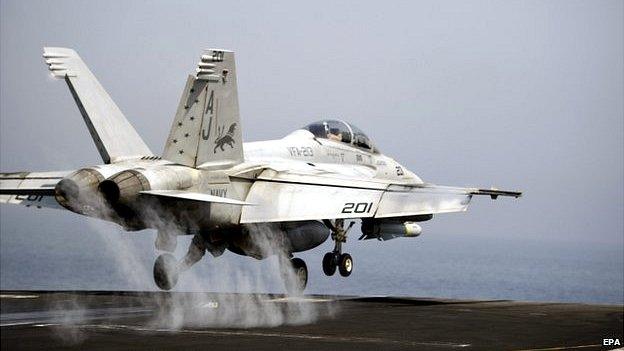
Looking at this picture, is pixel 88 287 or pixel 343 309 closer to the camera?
pixel 343 309

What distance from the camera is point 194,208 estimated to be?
23.7 m

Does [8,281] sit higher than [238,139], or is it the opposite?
[238,139]

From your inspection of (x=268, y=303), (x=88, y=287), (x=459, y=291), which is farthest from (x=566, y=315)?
(x=459, y=291)

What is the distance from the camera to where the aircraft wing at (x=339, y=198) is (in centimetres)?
2566

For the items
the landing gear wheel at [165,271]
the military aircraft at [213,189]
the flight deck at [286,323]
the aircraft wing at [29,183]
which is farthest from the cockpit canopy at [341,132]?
the aircraft wing at [29,183]

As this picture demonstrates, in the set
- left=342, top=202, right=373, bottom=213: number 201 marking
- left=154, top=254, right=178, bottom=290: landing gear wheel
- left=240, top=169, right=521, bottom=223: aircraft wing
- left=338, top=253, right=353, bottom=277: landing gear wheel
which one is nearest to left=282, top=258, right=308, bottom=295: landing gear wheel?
left=338, top=253, right=353, bottom=277: landing gear wheel

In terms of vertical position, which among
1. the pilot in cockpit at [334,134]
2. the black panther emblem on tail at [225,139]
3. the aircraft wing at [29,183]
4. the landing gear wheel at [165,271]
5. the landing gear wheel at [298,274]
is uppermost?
the black panther emblem on tail at [225,139]

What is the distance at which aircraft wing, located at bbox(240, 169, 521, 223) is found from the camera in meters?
25.7

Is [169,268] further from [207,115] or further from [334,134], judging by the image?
[334,134]

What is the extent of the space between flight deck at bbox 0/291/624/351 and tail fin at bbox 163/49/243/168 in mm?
3497

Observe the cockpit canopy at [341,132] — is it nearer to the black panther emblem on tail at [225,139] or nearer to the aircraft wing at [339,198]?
the aircraft wing at [339,198]

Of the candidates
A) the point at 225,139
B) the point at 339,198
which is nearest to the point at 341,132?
the point at 339,198

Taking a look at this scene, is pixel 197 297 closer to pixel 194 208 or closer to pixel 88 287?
pixel 194 208

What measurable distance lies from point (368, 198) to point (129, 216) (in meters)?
6.60
